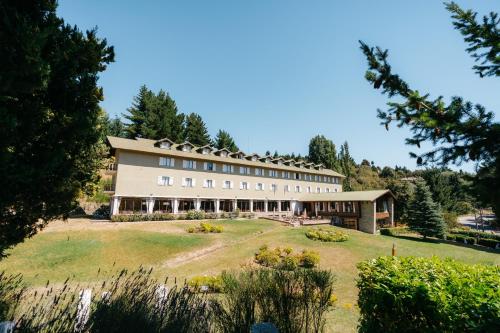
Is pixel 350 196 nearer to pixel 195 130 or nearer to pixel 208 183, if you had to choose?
pixel 208 183

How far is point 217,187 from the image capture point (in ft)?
145

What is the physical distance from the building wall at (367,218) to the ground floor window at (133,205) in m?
32.9

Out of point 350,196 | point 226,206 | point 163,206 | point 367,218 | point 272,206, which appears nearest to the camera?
point 367,218

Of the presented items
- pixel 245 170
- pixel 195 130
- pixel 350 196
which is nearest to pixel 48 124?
pixel 245 170

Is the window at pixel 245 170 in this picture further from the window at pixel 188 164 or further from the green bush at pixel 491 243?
the green bush at pixel 491 243

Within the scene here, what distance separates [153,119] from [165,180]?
92.3 ft

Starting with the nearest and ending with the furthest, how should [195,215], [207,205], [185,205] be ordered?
[195,215]
[185,205]
[207,205]

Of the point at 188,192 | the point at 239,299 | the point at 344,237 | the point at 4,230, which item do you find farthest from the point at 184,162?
the point at 239,299

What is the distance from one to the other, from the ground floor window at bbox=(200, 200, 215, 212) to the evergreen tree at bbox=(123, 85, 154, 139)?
26.9m

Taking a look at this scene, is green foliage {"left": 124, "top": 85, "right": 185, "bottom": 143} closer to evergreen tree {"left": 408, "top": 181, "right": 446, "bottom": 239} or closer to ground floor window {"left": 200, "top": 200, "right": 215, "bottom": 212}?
ground floor window {"left": 200, "top": 200, "right": 215, "bottom": 212}

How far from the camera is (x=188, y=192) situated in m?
41.1

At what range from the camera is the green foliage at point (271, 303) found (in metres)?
5.24

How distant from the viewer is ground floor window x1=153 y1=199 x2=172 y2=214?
3956cm

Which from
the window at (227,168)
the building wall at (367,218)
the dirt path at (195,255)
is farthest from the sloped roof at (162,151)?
the dirt path at (195,255)
